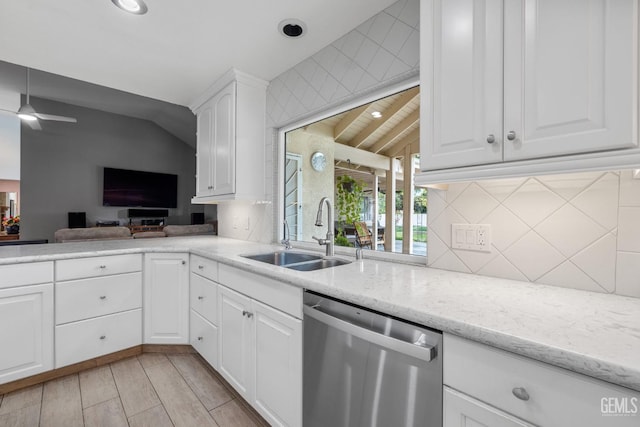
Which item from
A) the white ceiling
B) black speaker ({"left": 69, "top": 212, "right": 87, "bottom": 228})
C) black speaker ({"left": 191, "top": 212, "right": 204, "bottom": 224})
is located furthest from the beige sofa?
black speaker ({"left": 191, "top": 212, "right": 204, "bottom": 224})

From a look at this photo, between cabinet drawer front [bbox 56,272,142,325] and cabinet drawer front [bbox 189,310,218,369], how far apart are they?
48 centimetres

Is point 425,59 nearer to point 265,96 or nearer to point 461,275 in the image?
point 461,275

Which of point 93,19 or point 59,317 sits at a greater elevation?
point 93,19

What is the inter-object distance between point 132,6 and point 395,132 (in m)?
1.77

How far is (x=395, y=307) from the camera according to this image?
902 mm

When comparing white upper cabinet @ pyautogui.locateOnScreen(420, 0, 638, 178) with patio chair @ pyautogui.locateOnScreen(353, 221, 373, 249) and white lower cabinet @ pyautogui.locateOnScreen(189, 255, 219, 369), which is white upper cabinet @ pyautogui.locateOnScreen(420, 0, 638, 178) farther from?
white lower cabinet @ pyautogui.locateOnScreen(189, 255, 219, 369)

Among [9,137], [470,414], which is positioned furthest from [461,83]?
[9,137]

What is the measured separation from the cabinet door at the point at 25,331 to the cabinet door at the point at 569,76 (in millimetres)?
2713

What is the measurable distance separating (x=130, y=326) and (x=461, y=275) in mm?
2390

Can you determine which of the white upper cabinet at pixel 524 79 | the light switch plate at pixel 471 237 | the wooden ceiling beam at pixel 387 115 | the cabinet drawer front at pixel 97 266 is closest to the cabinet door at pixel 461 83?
the white upper cabinet at pixel 524 79

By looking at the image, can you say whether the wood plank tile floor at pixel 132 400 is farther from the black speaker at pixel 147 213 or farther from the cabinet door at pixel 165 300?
the black speaker at pixel 147 213

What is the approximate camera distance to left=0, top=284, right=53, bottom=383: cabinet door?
1.77m

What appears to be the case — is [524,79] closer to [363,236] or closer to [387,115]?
[387,115]

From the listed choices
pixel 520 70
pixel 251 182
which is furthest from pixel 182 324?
pixel 520 70
